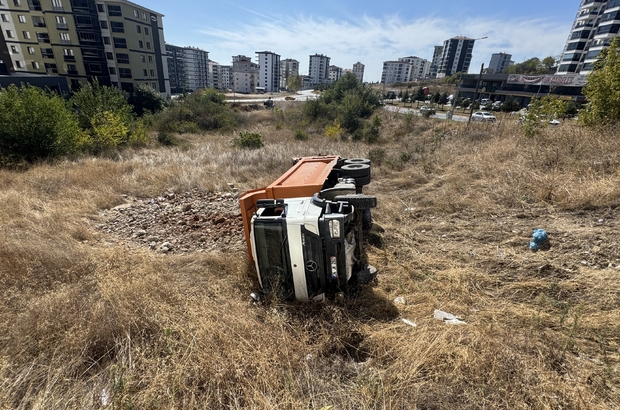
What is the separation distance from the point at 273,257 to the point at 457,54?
110438mm

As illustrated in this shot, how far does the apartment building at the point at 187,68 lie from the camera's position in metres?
65.7

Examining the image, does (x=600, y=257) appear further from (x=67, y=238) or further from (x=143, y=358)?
(x=67, y=238)

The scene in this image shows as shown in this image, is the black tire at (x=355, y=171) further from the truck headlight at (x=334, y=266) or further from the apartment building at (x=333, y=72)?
the apartment building at (x=333, y=72)

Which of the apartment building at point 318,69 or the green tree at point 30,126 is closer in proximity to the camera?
the green tree at point 30,126

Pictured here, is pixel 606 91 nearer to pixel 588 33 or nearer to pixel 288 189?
pixel 288 189

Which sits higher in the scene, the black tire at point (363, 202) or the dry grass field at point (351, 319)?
the black tire at point (363, 202)

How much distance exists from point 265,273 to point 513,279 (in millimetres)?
2670

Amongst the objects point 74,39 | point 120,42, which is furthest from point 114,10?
point 74,39

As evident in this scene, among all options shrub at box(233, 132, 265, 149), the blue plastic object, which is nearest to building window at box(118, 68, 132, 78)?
shrub at box(233, 132, 265, 149)

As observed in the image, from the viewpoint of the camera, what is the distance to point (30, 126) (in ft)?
27.6

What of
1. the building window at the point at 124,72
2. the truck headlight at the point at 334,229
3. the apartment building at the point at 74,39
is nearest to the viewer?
the truck headlight at the point at 334,229

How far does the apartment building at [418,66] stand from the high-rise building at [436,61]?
14.3 feet

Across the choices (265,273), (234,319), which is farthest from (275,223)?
(234,319)

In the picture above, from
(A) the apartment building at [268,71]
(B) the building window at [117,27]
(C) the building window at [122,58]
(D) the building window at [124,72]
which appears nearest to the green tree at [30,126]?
(D) the building window at [124,72]
